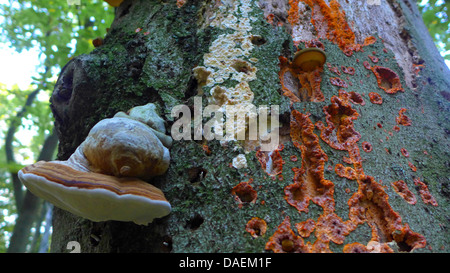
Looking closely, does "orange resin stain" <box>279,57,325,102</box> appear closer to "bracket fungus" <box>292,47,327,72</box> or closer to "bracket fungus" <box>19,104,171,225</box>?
"bracket fungus" <box>292,47,327,72</box>

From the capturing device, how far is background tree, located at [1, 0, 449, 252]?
1.66 metres

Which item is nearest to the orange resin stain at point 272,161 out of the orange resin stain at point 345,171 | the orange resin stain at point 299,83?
the orange resin stain at point 345,171

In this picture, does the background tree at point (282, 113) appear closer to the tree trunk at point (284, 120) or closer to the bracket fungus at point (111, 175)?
the tree trunk at point (284, 120)

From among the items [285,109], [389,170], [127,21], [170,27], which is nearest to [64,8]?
[127,21]

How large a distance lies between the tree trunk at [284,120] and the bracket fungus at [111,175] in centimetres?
18

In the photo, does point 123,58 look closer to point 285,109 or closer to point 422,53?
point 285,109

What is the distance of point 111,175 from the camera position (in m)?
1.70

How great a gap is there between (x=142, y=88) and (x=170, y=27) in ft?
2.28

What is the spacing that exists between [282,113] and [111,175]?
110 cm

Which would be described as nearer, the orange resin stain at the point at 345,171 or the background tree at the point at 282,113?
the background tree at the point at 282,113

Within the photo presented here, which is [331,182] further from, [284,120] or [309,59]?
[309,59]

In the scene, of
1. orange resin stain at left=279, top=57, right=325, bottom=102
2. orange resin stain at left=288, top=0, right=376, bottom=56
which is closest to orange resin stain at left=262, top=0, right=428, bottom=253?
orange resin stain at left=279, top=57, right=325, bottom=102

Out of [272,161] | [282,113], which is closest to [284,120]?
[282,113]

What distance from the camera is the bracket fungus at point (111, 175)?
149 cm
